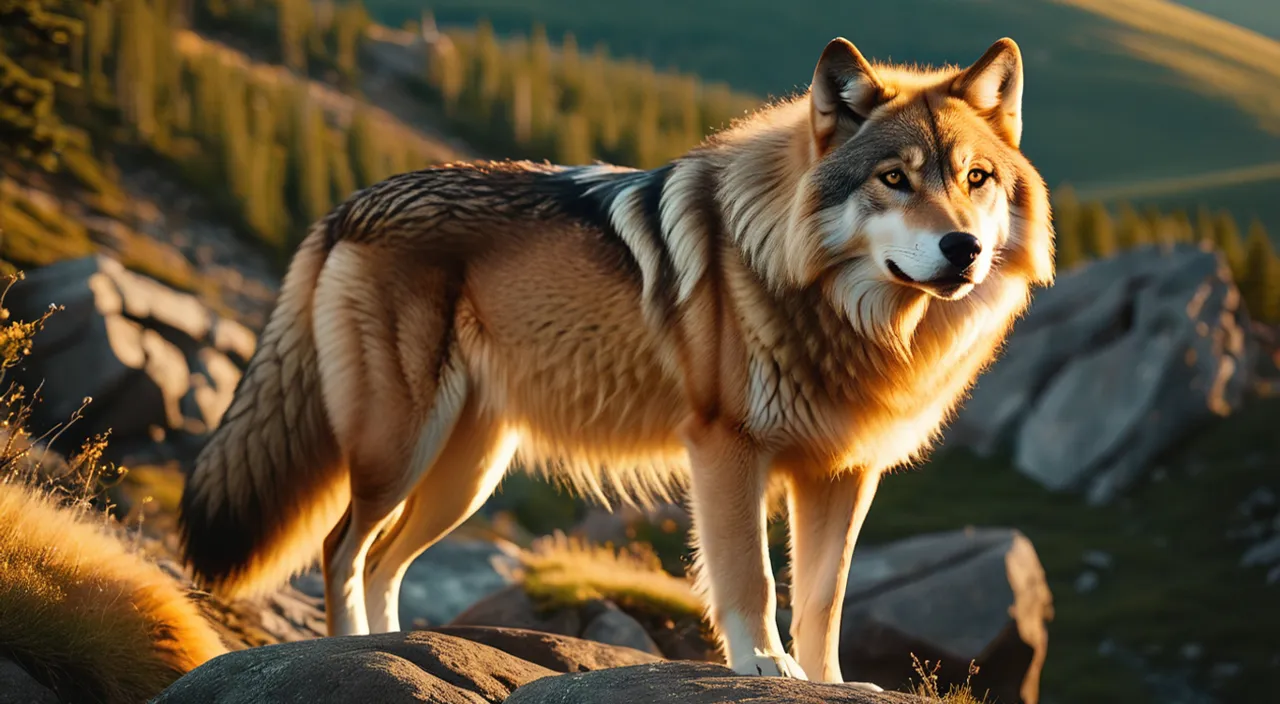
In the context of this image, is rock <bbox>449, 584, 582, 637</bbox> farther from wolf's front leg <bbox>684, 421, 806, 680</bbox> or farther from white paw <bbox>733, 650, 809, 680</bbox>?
white paw <bbox>733, 650, 809, 680</bbox>

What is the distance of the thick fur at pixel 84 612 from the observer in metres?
4.60

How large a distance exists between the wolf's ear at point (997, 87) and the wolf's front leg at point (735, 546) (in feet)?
6.13

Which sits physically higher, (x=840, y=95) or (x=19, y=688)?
(x=840, y=95)

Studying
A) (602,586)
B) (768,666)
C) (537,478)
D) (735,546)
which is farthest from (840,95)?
(537,478)

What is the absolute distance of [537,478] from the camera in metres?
26.6

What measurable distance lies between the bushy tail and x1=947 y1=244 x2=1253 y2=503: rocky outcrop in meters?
32.0

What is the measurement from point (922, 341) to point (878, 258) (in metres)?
0.68

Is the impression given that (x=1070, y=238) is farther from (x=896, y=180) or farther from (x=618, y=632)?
(x=896, y=180)

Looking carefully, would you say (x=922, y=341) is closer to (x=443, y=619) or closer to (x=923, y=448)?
(x=923, y=448)

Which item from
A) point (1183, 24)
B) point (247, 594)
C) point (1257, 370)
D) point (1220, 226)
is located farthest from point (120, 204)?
point (1183, 24)

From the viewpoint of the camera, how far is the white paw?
5.08m

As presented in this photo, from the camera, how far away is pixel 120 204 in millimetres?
48594

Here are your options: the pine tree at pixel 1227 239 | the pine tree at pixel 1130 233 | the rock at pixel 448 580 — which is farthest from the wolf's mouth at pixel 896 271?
the pine tree at pixel 1227 239

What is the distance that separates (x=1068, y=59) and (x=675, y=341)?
188 metres
